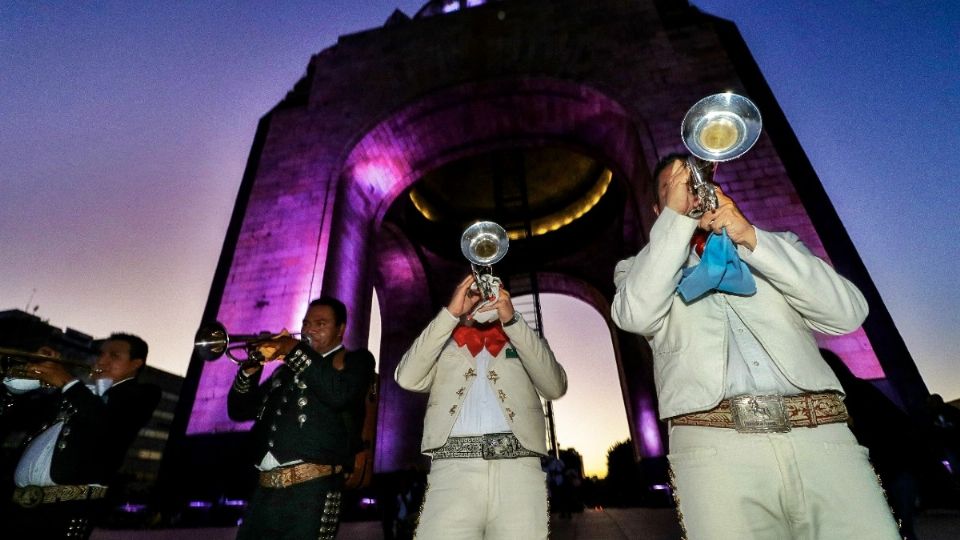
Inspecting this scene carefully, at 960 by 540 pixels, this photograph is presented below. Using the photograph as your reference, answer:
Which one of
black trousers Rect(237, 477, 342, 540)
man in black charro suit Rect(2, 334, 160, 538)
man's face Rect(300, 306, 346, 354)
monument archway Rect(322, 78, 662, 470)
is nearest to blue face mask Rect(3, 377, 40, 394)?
man in black charro suit Rect(2, 334, 160, 538)

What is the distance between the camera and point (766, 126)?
8.70 m

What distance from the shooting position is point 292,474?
2.54m

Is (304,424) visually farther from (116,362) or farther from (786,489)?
(786,489)

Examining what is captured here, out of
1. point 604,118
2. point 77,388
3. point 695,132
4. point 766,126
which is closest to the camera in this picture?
point 695,132

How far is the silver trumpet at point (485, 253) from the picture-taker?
2.59 metres

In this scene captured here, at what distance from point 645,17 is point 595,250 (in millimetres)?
9264

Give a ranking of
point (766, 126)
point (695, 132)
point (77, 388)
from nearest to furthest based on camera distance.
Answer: point (695, 132) < point (77, 388) < point (766, 126)

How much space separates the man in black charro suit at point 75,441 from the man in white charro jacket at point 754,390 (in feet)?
12.1

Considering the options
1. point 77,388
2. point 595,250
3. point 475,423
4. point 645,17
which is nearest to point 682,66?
point 645,17

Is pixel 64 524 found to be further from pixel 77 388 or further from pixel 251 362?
pixel 251 362

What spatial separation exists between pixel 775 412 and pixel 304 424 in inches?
101

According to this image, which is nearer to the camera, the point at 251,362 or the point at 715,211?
the point at 715,211

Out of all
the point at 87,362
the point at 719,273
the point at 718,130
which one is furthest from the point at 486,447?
the point at 87,362

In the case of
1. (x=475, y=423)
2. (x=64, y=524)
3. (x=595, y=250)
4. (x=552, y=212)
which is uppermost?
(x=552, y=212)
